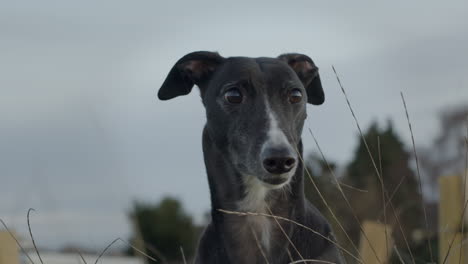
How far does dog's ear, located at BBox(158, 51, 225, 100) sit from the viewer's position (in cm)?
489

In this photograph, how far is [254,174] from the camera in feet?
13.7

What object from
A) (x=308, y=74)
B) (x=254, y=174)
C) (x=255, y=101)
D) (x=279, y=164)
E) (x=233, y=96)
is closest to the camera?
(x=279, y=164)

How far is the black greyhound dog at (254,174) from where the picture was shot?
13.7ft

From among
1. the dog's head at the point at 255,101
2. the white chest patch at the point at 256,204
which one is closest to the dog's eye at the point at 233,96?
the dog's head at the point at 255,101

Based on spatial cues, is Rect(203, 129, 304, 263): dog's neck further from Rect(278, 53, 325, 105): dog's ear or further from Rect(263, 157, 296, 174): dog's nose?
Rect(278, 53, 325, 105): dog's ear

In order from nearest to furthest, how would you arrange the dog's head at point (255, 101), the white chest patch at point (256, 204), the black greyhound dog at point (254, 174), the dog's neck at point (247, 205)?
the dog's head at point (255, 101), the black greyhound dog at point (254, 174), the dog's neck at point (247, 205), the white chest patch at point (256, 204)

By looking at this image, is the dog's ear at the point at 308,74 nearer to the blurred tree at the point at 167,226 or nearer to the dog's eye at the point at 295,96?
the dog's eye at the point at 295,96

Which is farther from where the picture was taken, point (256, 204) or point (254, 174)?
point (256, 204)

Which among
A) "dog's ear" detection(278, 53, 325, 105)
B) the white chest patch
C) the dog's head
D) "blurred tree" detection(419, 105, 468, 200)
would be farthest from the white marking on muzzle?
"blurred tree" detection(419, 105, 468, 200)

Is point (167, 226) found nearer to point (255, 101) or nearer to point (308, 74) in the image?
point (308, 74)

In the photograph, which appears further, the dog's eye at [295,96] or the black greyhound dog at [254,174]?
the dog's eye at [295,96]

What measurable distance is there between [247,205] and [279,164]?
0.58 meters

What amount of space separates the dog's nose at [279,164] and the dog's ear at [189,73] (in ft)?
3.52

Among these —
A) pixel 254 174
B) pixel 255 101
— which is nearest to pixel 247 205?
pixel 254 174
